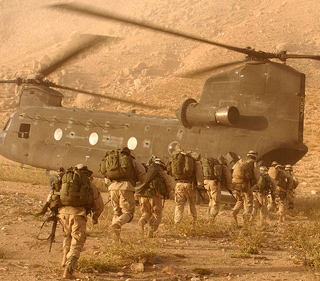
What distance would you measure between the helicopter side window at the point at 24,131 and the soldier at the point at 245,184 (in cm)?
977

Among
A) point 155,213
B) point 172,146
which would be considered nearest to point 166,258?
point 155,213

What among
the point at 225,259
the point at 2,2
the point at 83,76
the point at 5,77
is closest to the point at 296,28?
the point at 83,76

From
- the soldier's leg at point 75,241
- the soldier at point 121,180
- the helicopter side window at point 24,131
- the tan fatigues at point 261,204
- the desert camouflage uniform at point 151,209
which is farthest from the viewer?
the helicopter side window at point 24,131

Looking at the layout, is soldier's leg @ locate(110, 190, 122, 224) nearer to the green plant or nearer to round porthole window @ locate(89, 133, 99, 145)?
the green plant

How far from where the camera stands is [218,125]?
44.1 feet

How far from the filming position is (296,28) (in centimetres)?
5716

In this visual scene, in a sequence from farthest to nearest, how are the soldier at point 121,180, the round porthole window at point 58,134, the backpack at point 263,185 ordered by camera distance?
the round porthole window at point 58,134, the backpack at point 263,185, the soldier at point 121,180

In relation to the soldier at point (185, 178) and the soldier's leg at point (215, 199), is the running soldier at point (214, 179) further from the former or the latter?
the soldier at point (185, 178)

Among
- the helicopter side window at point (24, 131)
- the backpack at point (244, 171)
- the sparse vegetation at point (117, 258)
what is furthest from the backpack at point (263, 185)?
the helicopter side window at point (24, 131)

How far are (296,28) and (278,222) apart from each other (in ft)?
165

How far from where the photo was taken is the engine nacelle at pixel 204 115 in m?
12.9

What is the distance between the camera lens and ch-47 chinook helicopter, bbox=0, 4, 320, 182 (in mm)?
12844

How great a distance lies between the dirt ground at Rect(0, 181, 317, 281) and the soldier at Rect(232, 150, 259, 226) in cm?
71

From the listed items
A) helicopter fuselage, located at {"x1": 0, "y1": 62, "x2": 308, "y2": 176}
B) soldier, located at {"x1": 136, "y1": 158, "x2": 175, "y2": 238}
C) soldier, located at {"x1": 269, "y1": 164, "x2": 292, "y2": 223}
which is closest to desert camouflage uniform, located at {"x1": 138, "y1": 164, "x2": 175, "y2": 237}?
soldier, located at {"x1": 136, "y1": 158, "x2": 175, "y2": 238}
